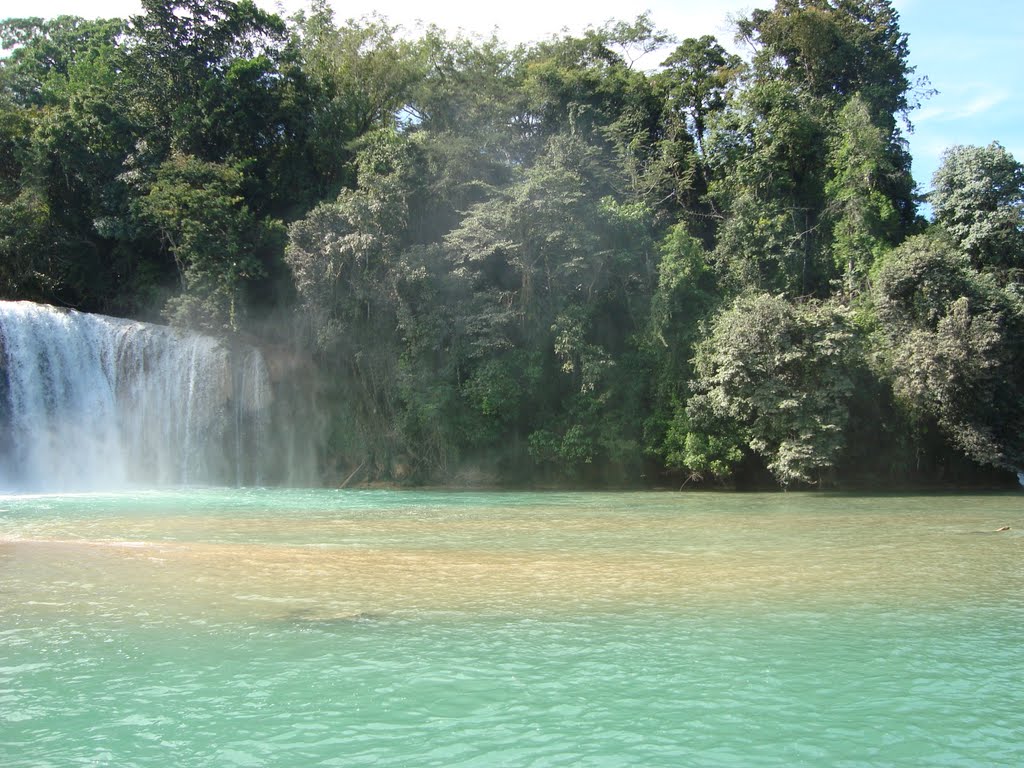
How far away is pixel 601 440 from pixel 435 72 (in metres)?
20.3

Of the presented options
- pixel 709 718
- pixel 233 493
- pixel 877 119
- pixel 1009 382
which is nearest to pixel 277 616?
pixel 709 718

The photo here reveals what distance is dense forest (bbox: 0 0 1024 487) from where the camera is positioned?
2556cm

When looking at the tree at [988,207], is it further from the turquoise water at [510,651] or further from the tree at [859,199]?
the turquoise water at [510,651]

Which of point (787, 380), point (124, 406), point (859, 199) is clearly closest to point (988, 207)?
point (859, 199)

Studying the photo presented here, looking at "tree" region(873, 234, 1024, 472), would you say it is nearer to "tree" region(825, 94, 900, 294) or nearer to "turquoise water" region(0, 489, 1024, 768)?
"tree" region(825, 94, 900, 294)

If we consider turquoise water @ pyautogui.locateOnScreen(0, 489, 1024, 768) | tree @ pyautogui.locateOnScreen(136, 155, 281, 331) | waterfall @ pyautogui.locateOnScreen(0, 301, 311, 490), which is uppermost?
tree @ pyautogui.locateOnScreen(136, 155, 281, 331)

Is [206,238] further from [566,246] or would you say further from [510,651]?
[510,651]

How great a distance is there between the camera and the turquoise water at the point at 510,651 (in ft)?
19.2

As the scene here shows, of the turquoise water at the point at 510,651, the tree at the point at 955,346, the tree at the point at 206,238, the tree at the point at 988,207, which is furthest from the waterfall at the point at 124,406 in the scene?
the tree at the point at 988,207

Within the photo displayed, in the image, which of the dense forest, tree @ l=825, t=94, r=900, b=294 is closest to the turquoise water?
Result: the dense forest

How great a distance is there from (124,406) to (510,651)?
25.6 meters

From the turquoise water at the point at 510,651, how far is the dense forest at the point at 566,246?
11.8 metres

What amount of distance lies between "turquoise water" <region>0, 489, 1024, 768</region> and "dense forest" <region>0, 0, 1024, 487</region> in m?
11.8

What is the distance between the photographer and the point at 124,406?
2953 cm
